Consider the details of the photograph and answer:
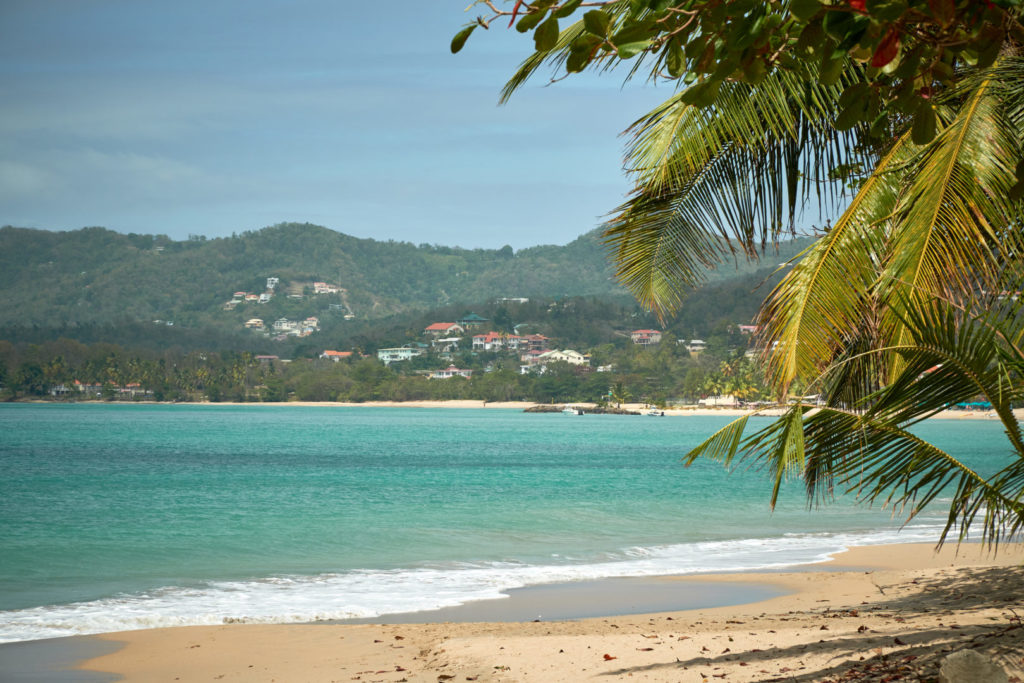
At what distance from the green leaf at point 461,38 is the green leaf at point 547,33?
0.16 m

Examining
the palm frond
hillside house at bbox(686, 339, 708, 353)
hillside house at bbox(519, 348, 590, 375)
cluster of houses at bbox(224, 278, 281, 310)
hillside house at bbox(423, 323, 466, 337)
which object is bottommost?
the palm frond

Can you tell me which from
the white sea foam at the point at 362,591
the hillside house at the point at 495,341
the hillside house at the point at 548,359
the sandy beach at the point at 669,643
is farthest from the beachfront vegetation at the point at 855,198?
the hillside house at the point at 495,341

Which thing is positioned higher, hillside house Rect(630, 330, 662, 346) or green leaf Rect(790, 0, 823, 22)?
hillside house Rect(630, 330, 662, 346)

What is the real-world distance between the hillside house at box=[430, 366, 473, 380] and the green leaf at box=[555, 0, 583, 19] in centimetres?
12225

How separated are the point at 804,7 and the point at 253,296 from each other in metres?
189

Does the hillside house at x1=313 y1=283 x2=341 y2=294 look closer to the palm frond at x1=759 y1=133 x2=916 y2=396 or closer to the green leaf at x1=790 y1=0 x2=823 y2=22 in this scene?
the palm frond at x1=759 y1=133 x2=916 y2=396

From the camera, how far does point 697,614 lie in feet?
26.8

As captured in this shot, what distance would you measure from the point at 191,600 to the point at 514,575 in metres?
3.88

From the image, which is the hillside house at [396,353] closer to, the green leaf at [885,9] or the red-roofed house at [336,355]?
the red-roofed house at [336,355]

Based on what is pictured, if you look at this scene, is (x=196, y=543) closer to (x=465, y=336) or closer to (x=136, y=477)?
(x=136, y=477)

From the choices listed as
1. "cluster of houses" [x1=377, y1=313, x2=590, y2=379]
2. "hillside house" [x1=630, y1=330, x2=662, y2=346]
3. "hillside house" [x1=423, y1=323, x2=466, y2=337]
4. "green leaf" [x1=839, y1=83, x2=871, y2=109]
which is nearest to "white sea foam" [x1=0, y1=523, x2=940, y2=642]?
"green leaf" [x1=839, y1=83, x2=871, y2=109]

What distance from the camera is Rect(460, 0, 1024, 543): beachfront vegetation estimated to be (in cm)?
211

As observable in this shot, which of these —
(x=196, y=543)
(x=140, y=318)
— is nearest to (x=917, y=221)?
(x=196, y=543)

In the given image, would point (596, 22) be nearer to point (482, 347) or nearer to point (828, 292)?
point (828, 292)
